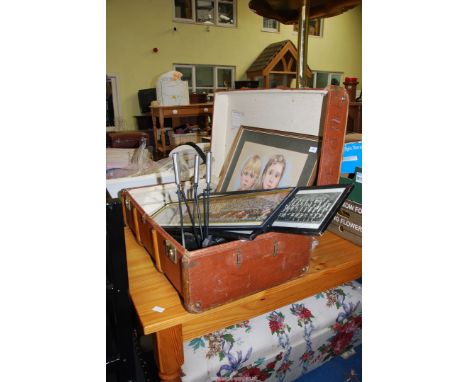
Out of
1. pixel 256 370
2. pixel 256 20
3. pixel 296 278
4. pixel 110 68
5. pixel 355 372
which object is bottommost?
pixel 355 372

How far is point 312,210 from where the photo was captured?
556mm

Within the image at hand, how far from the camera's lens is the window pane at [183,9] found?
4.41 metres

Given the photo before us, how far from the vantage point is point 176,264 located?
1.87 feet

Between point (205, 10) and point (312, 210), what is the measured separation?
4.82 m

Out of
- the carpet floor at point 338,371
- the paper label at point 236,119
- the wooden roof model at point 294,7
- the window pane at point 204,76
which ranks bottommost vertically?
the carpet floor at point 338,371

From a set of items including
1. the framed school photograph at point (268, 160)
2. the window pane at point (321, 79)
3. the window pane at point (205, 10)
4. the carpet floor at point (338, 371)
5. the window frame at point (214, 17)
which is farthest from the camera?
the window pane at point (321, 79)

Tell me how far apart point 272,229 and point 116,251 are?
0.27 meters

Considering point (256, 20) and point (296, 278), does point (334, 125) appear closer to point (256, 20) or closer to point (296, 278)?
point (296, 278)

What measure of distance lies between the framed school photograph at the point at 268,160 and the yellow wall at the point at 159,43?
3.74 metres

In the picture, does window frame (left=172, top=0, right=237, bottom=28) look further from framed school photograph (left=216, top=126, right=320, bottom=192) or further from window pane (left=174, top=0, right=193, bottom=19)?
framed school photograph (left=216, top=126, right=320, bottom=192)

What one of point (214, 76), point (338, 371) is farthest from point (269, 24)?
point (338, 371)

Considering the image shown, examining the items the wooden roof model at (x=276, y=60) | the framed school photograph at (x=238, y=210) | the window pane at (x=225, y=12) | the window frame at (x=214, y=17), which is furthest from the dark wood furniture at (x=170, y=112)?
the framed school photograph at (x=238, y=210)

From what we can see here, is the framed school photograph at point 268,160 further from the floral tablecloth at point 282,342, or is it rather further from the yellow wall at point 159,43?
the yellow wall at point 159,43
